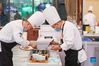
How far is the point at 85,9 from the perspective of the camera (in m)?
4.45

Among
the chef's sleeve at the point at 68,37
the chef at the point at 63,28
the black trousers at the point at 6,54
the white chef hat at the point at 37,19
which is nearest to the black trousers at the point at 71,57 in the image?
the chef at the point at 63,28

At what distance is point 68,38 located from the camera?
9.89 feet

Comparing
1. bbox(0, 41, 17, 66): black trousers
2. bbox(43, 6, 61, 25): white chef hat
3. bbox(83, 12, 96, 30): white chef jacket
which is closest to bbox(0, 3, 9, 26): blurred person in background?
bbox(83, 12, 96, 30): white chef jacket

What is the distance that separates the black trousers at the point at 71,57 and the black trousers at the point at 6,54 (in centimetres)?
70

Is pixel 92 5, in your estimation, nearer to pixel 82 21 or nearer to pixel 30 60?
pixel 82 21

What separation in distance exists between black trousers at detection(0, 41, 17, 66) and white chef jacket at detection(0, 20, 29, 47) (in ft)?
0.29

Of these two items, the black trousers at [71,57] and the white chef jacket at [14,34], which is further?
the black trousers at [71,57]

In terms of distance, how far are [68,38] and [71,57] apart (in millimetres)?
399

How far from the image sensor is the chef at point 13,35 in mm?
3076

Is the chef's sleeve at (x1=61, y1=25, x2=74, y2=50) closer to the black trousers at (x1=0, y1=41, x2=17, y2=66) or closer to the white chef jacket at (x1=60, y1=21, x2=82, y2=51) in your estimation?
the white chef jacket at (x1=60, y1=21, x2=82, y2=51)

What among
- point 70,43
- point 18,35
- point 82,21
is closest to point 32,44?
point 18,35

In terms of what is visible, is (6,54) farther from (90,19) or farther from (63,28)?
(90,19)

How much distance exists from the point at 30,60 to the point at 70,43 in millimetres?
519

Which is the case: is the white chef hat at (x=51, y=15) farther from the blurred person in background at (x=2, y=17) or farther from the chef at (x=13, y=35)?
the blurred person in background at (x=2, y=17)
